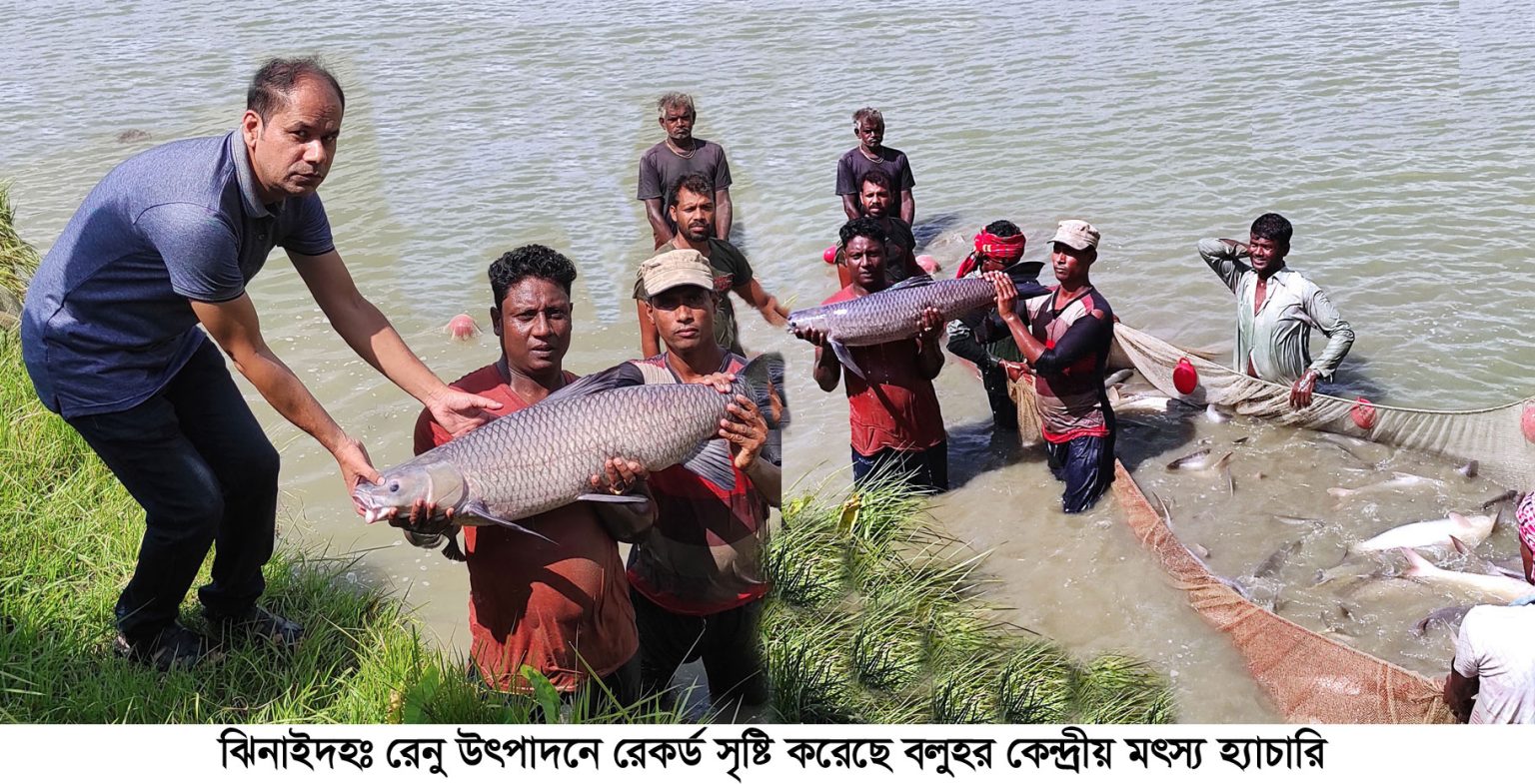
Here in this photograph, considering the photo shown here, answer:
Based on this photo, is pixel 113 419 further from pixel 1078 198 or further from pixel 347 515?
pixel 1078 198

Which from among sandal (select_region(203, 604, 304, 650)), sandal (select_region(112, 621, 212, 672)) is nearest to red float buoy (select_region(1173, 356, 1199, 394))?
sandal (select_region(203, 604, 304, 650))

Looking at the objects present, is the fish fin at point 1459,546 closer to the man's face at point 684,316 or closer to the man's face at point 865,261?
the man's face at point 865,261

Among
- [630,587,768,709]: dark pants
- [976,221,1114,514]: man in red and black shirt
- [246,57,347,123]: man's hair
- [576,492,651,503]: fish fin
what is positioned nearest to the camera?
[576,492,651,503]: fish fin

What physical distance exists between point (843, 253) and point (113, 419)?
337 cm

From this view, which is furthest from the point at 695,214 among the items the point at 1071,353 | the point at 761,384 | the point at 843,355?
the point at 761,384

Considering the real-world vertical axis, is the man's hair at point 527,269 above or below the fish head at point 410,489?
above

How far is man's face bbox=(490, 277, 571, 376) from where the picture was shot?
12.2 ft

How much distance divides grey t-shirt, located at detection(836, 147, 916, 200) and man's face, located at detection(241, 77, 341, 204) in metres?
6.63

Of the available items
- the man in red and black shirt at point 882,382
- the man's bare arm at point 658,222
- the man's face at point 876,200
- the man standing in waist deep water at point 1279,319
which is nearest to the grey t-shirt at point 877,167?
the man's face at point 876,200

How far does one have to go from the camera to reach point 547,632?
12.4ft

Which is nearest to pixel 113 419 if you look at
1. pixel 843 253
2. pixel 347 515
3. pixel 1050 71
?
pixel 347 515

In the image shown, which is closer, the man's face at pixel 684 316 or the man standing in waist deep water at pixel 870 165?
the man's face at pixel 684 316

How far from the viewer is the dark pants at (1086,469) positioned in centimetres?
669

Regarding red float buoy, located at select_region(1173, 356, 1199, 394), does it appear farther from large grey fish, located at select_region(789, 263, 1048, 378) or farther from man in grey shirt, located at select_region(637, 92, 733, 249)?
man in grey shirt, located at select_region(637, 92, 733, 249)
